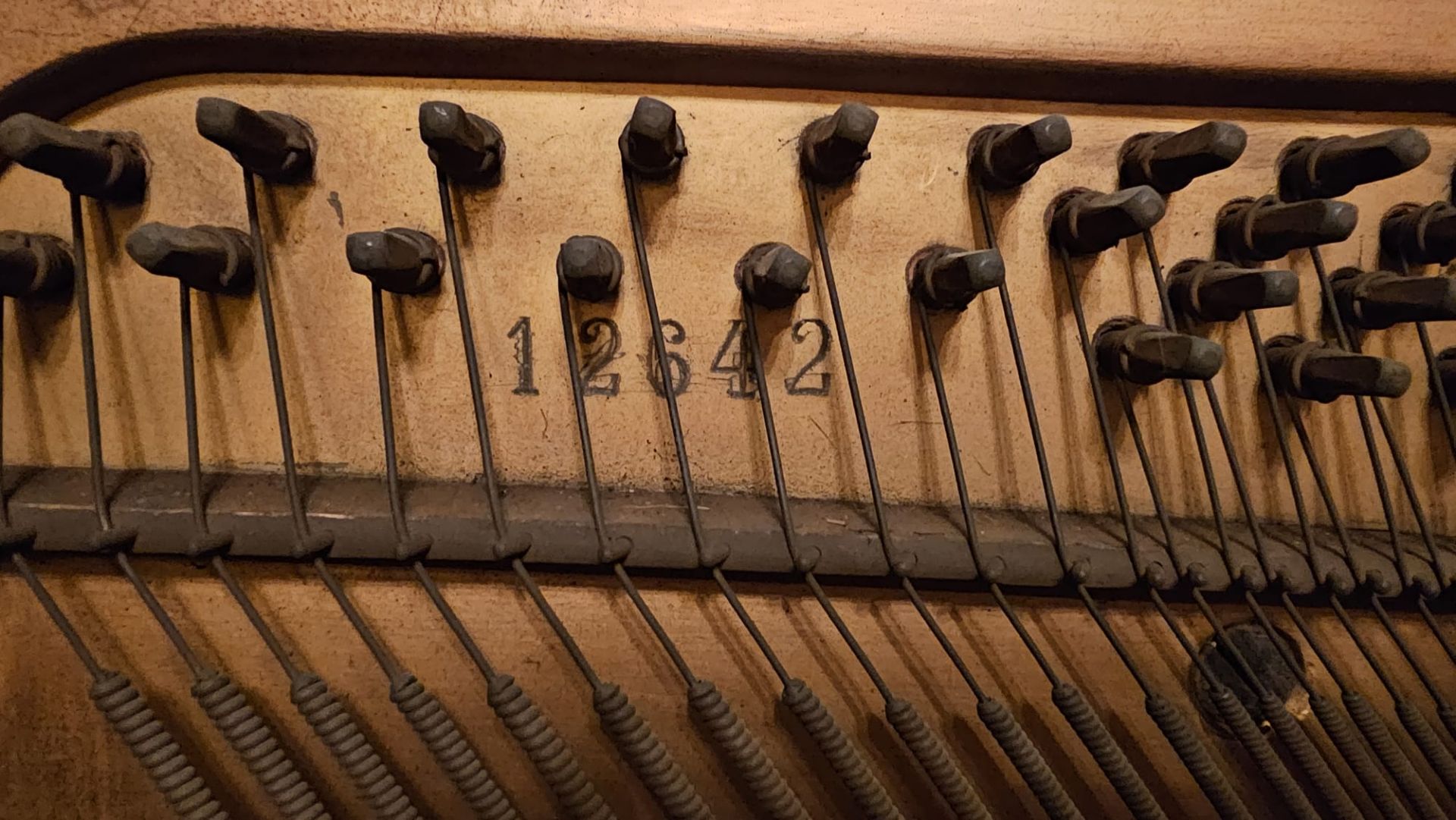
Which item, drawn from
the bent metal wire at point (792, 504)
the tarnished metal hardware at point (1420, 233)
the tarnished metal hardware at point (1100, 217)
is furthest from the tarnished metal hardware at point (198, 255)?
the tarnished metal hardware at point (1420, 233)

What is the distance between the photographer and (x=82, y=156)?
0.82 meters

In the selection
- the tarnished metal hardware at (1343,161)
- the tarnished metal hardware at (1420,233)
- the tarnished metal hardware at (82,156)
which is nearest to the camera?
the tarnished metal hardware at (82,156)

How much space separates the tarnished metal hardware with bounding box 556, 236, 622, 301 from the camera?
83 cm

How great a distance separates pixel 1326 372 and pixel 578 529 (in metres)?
0.86

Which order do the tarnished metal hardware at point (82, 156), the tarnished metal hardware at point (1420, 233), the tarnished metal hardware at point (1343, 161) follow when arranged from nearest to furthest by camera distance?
the tarnished metal hardware at point (82, 156), the tarnished metal hardware at point (1343, 161), the tarnished metal hardware at point (1420, 233)

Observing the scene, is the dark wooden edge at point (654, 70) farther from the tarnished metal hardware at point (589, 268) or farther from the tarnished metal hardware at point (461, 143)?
the tarnished metal hardware at point (589, 268)

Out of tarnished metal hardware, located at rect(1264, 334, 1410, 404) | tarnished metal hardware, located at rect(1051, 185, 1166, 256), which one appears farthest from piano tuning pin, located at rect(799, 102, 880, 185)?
tarnished metal hardware, located at rect(1264, 334, 1410, 404)

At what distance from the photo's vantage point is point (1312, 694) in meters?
0.98

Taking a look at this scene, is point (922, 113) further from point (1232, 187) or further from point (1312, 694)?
point (1312, 694)

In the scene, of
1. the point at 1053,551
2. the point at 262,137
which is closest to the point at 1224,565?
the point at 1053,551

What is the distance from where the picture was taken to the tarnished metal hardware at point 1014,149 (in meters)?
0.86

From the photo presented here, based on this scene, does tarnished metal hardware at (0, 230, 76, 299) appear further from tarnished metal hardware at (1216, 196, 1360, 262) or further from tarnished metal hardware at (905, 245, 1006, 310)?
tarnished metal hardware at (1216, 196, 1360, 262)

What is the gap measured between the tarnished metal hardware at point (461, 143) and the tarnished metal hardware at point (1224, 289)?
808 mm

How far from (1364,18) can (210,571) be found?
144 centimetres
